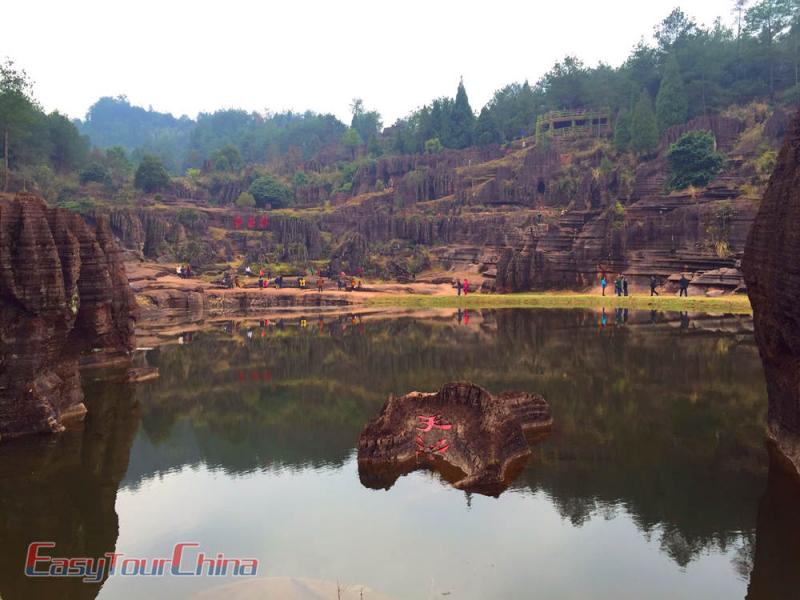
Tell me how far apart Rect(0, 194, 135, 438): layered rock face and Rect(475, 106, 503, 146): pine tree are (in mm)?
113778

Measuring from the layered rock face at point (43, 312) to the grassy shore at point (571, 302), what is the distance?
44765mm

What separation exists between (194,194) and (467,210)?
5310 cm

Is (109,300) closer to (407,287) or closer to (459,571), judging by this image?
(459,571)

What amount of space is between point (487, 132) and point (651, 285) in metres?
74.5

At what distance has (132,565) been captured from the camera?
44.1 ft

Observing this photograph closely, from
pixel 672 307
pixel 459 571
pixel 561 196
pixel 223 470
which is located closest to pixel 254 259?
pixel 561 196

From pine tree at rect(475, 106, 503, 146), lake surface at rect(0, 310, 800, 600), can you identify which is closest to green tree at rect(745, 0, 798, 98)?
pine tree at rect(475, 106, 503, 146)

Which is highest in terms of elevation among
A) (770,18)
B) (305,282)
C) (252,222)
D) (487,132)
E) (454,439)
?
(770,18)

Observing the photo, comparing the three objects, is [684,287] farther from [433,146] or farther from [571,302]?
[433,146]

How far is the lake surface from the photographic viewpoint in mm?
12570

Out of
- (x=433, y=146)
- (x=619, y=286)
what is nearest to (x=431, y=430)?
(x=619, y=286)

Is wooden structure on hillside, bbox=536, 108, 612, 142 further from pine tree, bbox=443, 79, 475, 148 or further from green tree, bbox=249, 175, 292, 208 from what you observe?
green tree, bbox=249, 175, 292, 208

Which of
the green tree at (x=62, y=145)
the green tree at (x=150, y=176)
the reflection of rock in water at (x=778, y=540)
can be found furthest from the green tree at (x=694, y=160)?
the green tree at (x=62, y=145)

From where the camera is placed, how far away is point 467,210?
340 ft
